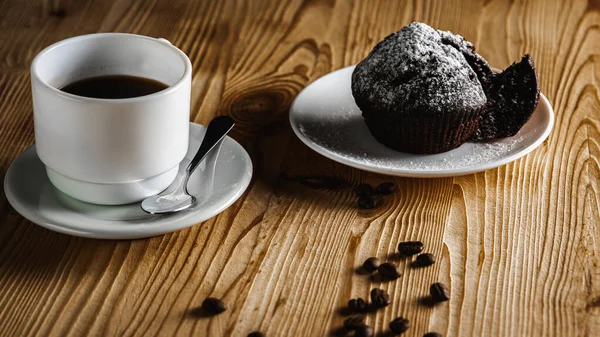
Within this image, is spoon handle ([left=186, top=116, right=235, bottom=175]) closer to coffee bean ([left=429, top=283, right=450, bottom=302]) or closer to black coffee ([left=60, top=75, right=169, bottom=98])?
black coffee ([left=60, top=75, right=169, bottom=98])

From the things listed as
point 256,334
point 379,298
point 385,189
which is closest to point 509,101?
point 385,189

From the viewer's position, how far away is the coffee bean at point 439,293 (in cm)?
113

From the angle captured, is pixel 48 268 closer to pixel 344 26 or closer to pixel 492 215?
pixel 492 215

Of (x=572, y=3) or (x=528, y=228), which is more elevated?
(x=572, y=3)

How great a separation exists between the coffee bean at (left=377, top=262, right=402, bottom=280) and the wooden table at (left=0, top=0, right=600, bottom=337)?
0.04 feet

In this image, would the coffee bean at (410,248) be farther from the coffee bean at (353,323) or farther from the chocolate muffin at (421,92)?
the chocolate muffin at (421,92)

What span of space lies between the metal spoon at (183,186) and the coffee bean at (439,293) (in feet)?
1.35

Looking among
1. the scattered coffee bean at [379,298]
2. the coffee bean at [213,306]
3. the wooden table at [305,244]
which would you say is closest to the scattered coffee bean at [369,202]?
the wooden table at [305,244]

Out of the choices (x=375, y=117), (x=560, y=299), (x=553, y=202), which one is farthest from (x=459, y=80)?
(x=560, y=299)

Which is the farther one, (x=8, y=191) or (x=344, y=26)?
(x=344, y=26)

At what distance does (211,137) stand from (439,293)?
515 mm

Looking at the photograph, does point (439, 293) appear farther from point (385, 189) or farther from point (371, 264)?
point (385, 189)

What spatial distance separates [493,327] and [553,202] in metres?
0.39

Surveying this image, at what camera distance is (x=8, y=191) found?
3.98ft
